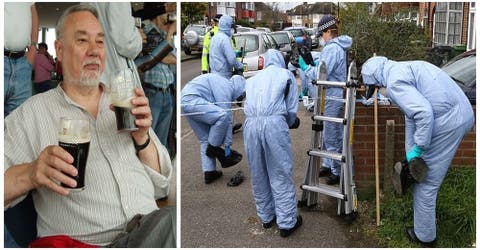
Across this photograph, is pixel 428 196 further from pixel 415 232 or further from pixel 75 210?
pixel 75 210

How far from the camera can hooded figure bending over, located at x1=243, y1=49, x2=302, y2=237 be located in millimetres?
3832

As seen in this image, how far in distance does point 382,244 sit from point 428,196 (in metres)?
0.54

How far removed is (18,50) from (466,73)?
13.3 ft

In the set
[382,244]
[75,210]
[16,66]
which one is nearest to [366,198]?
[382,244]

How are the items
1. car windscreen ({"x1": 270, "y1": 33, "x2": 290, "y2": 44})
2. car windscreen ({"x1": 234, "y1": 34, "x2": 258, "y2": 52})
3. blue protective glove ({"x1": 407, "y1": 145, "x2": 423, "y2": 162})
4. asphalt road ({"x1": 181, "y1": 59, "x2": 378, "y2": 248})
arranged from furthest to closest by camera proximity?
1. car windscreen ({"x1": 270, "y1": 33, "x2": 290, "y2": 44})
2. car windscreen ({"x1": 234, "y1": 34, "x2": 258, "y2": 52})
3. asphalt road ({"x1": 181, "y1": 59, "x2": 378, "y2": 248})
4. blue protective glove ({"x1": 407, "y1": 145, "x2": 423, "y2": 162})

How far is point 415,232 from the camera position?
374cm

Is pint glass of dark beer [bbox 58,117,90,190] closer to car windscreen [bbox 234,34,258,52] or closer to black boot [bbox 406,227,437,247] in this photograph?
black boot [bbox 406,227,437,247]

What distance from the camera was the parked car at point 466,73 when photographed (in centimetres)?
468

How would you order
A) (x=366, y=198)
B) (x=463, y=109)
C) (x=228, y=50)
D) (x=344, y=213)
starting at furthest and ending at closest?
(x=228, y=50)
(x=366, y=198)
(x=344, y=213)
(x=463, y=109)

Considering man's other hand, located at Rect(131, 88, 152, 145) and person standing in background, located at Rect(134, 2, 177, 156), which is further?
person standing in background, located at Rect(134, 2, 177, 156)

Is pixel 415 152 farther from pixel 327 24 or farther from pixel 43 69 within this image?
pixel 43 69

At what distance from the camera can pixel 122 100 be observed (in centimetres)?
232

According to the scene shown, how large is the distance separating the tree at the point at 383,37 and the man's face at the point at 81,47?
6.31 meters

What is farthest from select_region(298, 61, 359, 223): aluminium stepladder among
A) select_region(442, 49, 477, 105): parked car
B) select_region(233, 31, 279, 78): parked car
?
select_region(233, 31, 279, 78): parked car
